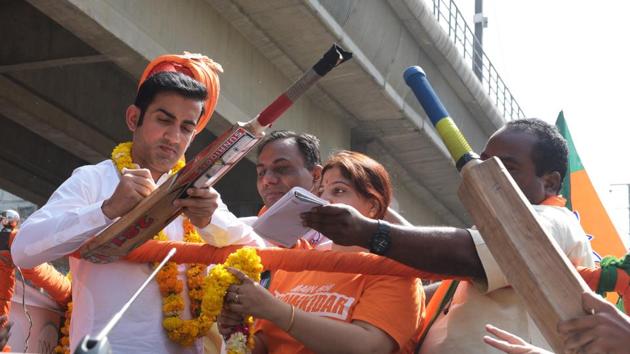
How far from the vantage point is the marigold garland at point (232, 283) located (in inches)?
113

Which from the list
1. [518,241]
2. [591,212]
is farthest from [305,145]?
[591,212]

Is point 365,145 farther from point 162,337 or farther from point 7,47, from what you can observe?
point 162,337

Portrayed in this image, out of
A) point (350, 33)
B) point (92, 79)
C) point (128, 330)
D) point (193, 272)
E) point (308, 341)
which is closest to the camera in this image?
point (308, 341)

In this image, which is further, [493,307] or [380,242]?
[493,307]

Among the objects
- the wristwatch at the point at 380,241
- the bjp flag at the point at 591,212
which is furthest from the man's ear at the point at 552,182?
the bjp flag at the point at 591,212

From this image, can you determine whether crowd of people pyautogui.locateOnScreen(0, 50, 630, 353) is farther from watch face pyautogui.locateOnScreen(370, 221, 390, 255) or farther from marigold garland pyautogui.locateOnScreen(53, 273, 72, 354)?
marigold garland pyautogui.locateOnScreen(53, 273, 72, 354)

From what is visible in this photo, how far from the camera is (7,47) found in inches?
380

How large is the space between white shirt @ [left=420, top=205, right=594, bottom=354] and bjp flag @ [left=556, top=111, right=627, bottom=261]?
3.02 m

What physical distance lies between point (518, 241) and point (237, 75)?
288 inches

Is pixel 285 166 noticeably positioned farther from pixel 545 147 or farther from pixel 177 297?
pixel 545 147

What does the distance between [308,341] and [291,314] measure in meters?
0.09

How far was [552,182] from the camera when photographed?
3.15 m

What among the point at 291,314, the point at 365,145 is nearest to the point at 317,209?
the point at 291,314

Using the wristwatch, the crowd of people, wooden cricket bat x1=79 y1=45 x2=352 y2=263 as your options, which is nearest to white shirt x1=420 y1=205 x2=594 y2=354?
the crowd of people
